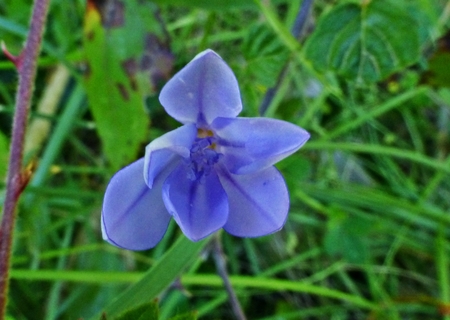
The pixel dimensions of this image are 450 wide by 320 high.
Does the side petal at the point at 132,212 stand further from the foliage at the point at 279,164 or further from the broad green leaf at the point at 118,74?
Answer: the broad green leaf at the point at 118,74

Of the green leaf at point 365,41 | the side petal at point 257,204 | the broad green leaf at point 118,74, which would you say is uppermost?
the green leaf at point 365,41

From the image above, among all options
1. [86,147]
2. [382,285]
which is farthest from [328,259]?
[86,147]

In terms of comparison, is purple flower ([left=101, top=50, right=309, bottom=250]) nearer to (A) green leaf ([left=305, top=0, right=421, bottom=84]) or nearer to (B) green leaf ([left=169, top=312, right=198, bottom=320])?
(B) green leaf ([left=169, top=312, right=198, bottom=320])

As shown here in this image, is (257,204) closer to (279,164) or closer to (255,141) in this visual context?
(255,141)

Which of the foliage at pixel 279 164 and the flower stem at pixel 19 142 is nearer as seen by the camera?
the flower stem at pixel 19 142

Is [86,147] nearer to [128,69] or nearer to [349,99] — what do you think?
[128,69]

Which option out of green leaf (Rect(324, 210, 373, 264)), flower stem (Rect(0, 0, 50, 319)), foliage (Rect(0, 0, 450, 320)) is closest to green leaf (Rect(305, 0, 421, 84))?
foliage (Rect(0, 0, 450, 320))

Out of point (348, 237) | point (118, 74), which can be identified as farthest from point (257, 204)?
point (348, 237)

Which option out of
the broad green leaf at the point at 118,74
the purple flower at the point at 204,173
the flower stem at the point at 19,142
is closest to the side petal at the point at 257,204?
the purple flower at the point at 204,173
